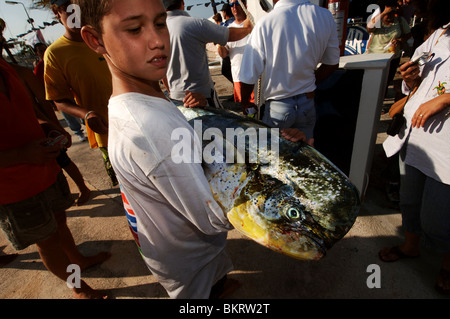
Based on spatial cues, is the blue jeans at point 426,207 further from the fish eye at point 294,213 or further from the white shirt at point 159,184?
the white shirt at point 159,184

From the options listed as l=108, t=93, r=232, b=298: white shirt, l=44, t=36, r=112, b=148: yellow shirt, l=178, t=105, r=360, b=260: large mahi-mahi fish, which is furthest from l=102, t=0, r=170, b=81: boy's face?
l=44, t=36, r=112, b=148: yellow shirt

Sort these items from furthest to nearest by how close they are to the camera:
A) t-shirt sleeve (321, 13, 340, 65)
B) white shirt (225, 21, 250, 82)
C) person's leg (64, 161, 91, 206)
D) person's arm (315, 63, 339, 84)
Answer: white shirt (225, 21, 250, 82)
person's leg (64, 161, 91, 206)
person's arm (315, 63, 339, 84)
t-shirt sleeve (321, 13, 340, 65)

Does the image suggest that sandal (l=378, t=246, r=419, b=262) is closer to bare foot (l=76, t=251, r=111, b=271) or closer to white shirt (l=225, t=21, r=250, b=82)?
bare foot (l=76, t=251, r=111, b=271)

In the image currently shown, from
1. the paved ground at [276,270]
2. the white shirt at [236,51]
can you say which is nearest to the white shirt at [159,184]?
the paved ground at [276,270]

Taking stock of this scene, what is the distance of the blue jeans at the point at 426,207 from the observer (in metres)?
1.50

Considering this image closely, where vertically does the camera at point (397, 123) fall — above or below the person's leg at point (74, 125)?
above

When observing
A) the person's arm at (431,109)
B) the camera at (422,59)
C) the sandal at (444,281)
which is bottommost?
the sandal at (444,281)

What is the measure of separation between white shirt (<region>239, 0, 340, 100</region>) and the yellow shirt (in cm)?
134

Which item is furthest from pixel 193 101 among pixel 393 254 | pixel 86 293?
pixel 393 254

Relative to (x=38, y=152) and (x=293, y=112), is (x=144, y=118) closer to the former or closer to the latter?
(x=38, y=152)

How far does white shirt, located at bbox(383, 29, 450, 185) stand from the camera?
140 cm

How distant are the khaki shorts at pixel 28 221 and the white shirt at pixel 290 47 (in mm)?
1869
